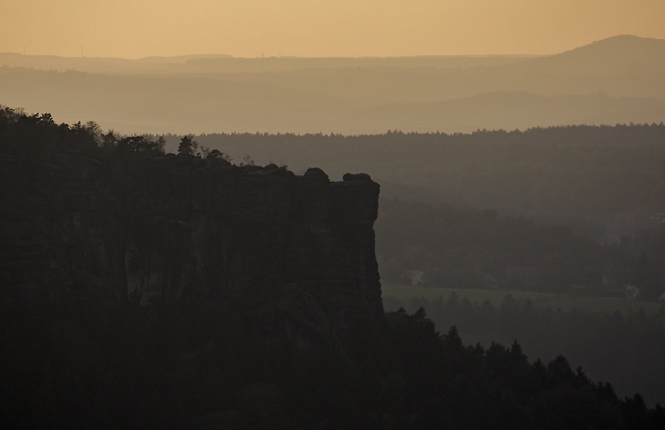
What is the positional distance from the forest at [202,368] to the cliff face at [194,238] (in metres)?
0.25

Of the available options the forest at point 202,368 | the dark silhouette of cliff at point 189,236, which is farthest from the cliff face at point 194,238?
the forest at point 202,368

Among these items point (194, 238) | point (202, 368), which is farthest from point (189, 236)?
point (202, 368)

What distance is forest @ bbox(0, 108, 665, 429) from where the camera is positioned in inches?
2489

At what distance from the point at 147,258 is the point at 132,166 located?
5671 millimetres

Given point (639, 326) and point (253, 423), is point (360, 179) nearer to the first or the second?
point (253, 423)

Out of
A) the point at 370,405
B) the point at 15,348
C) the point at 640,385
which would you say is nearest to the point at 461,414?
the point at 370,405

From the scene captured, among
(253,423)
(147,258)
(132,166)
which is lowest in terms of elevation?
(253,423)

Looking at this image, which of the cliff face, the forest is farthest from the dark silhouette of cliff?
the forest

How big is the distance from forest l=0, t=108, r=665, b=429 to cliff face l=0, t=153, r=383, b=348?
0.82 feet

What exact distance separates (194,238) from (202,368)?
749 cm

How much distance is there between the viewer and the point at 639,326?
169875 mm

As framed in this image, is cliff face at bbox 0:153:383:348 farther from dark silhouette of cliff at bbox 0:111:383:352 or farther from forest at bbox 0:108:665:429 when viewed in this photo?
forest at bbox 0:108:665:429

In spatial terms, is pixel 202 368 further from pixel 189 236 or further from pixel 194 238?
pixel 189 236

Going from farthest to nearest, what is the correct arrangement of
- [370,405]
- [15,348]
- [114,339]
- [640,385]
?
1. [640,385]
2. [370,405]
3. [114,339]
4. [15,348]
